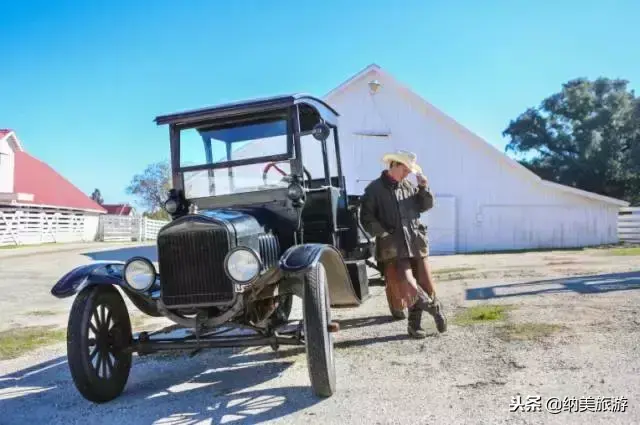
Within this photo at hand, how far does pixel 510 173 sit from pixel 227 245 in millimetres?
16331

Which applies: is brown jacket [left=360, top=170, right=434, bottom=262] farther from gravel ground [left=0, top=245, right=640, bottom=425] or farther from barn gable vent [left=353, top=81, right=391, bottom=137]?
barn gable vent [left=353, top=81, right=391, bottom=137]

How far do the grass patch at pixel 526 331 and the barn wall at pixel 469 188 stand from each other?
13.1 metres

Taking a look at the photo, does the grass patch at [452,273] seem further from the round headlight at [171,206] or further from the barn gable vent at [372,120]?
the barn gable vent at [372,120]

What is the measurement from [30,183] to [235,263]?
1309 inches

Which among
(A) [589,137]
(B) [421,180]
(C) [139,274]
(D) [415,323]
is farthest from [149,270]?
(A) [589,137]

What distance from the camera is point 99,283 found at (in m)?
4.27

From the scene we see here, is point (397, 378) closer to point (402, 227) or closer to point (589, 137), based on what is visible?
point (402, 227)

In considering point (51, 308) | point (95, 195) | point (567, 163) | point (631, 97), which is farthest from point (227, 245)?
point (95, 195)

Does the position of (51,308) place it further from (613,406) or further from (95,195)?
(95,195)

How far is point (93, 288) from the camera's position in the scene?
4250mm

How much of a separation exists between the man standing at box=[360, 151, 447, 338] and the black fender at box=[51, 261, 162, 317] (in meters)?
2.19

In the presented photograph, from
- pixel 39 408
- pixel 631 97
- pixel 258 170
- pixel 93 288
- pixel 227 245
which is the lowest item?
pixel 39 408

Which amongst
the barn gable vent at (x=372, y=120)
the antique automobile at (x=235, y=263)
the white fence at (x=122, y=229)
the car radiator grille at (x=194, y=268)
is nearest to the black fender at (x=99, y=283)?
the antique automobile at (x=235, y=263)

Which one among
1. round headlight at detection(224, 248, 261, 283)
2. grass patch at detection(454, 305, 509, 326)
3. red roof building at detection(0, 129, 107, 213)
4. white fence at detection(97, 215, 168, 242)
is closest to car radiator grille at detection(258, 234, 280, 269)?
round headlight at detection(224, 248, 261, 283)
